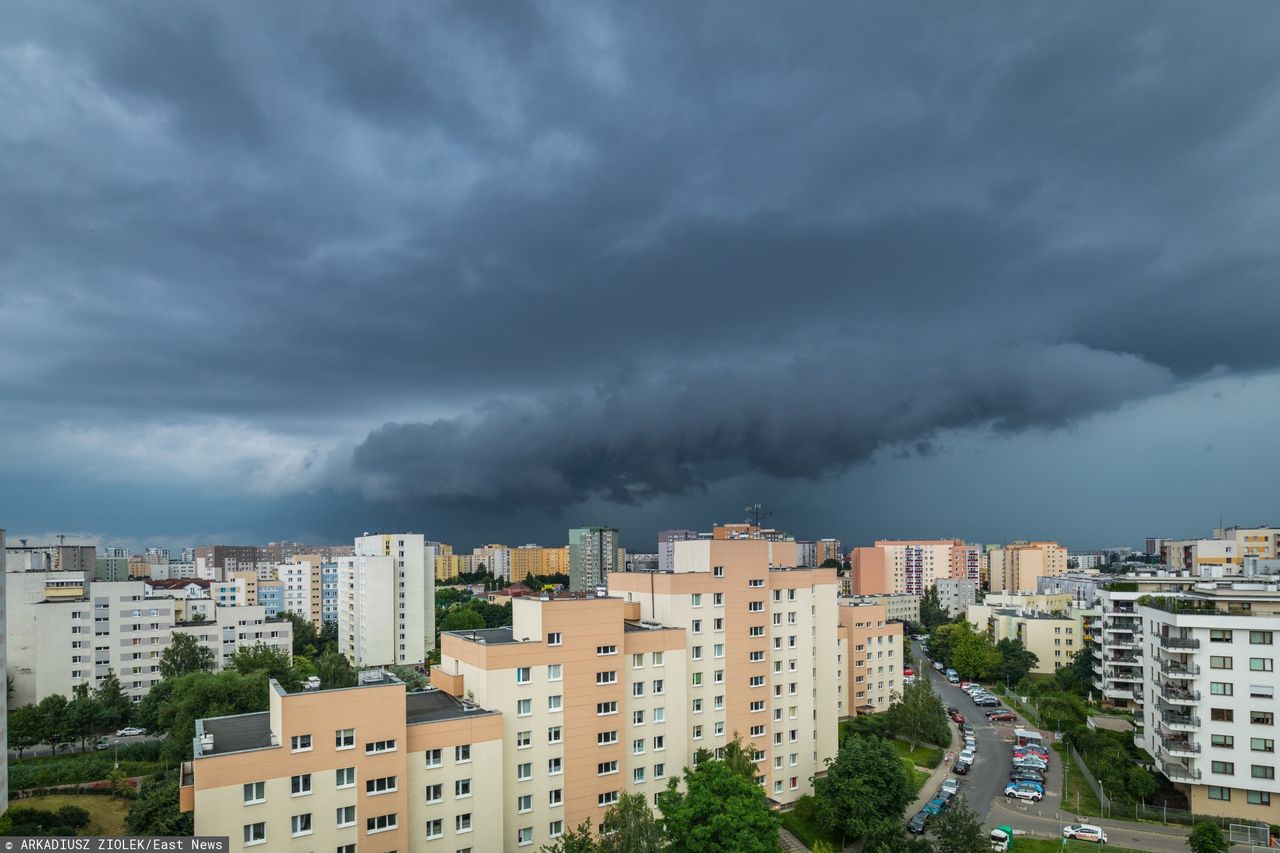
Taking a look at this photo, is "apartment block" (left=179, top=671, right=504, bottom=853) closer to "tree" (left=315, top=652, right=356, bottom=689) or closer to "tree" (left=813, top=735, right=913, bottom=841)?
"tree" (left=813, top=735, right=913, bottom=841)

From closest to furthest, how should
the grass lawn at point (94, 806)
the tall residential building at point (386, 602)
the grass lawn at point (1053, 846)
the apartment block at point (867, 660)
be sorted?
the grass lawn at point (1053, 846), the grass lawn at point (94, 806), the apartment block at point (867, 660), the tall residential building at point (386, 602)

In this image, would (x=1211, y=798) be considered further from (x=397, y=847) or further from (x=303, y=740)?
(x=303, y=740)

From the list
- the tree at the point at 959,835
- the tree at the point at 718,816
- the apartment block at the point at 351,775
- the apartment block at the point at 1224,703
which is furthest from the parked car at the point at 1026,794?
the apartment block at the point at 351,775

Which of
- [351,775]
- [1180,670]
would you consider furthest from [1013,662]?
[351,775]

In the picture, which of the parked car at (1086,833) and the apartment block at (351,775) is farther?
the parked car at (1086,833)

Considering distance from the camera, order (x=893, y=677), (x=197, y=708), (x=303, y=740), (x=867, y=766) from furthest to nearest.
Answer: (x=893, y=677)
(x=197, y=708)
(x=867, y=766)
(x=303, y=740)

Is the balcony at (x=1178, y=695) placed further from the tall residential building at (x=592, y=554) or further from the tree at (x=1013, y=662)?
the tall residential building at (x=592, y=554)

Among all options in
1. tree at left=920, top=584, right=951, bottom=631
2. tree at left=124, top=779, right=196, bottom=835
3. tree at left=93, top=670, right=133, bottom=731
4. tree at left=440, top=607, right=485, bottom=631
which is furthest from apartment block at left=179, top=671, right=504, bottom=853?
tree at left=920, top=584, right=951, bottom=631

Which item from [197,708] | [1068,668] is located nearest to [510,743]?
[197,708]
